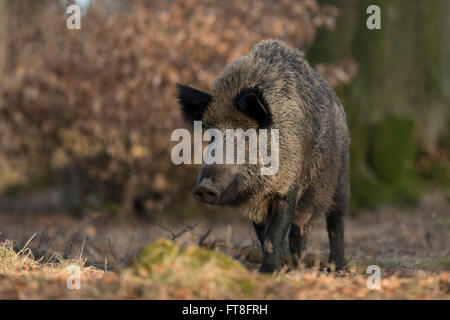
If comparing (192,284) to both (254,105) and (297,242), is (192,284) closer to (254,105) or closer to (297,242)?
(254,105)

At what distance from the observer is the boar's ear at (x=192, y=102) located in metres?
5.50

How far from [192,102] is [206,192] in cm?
111

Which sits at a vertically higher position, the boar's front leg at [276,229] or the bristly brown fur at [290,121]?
the bristly brown fur at [290,121]

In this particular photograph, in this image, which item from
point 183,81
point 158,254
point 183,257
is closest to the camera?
point 183,257

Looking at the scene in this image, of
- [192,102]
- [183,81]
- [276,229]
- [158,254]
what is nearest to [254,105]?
[192,102]

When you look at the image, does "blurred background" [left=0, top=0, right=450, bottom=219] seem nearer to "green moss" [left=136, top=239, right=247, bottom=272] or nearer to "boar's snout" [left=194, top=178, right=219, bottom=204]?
"boar's snout" [left=194, top=178, right=219, bottom=204]

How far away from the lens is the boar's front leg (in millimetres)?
5008

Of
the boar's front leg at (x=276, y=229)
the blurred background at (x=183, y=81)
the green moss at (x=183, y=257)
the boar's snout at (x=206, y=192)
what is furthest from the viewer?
the blurred background at (x=183, y=81)

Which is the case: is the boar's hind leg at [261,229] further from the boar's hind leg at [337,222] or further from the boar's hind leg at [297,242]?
the boar's hind leg at [337,222]

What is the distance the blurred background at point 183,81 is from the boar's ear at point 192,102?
500 centimetres

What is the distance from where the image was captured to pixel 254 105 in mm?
5168

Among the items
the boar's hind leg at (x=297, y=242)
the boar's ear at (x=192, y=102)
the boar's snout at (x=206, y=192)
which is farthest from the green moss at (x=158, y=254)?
the boar's hind leg at (x=297, y=242)

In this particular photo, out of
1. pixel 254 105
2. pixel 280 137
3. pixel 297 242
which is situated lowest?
pixel 297 242

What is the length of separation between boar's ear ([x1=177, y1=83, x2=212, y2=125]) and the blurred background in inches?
197
